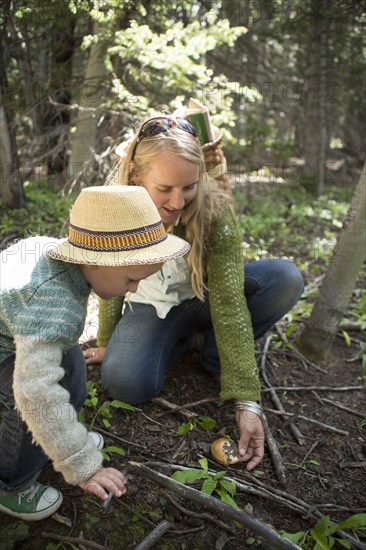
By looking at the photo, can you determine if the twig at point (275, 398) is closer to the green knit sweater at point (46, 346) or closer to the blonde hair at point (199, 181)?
the blonde hair at point (199, 181)

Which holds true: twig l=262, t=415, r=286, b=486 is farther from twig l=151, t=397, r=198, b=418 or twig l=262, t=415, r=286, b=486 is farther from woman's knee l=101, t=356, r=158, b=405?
woman's knee l=101, t=356, r=158, b=405

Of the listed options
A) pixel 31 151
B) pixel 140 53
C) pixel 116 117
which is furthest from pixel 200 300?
pixel 31 151

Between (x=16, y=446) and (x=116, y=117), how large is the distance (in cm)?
326

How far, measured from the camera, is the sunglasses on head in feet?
6.69

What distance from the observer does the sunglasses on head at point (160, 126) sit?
2.04 meters

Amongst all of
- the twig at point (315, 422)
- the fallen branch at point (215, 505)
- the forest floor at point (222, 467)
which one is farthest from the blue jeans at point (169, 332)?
the fallen branch at point (215, 505)

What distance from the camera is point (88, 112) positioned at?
4.21 meters

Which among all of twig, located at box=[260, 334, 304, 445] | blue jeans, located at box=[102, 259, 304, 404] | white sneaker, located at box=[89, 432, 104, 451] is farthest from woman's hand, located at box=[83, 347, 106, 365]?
twig, located at box=[260, 334, 304, 445]

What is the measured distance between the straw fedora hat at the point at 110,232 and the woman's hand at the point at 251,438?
96cm

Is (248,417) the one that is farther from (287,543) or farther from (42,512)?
(42,512)

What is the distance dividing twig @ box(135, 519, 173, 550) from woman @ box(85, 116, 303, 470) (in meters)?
0.50

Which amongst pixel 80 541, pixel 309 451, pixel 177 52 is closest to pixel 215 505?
pixel 80 541

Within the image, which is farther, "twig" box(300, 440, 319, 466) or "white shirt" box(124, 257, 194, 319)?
"white shirt" box(124, 257, 194, 319)

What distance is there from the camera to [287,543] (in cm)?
143
